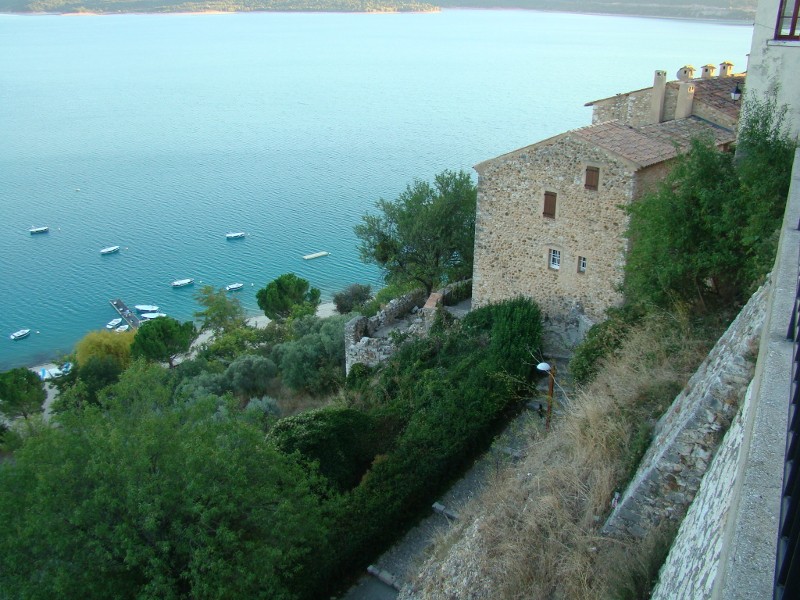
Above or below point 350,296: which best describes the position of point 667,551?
above

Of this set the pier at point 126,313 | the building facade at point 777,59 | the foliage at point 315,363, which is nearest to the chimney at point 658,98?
the building facade at point 777,59

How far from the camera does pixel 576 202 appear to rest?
15.8m

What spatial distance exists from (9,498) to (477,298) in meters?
12.2

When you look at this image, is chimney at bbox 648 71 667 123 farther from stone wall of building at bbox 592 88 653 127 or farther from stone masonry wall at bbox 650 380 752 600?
stone masonry wall at bbox 650 380 752 600

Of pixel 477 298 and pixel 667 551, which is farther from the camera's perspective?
pixel 477 298

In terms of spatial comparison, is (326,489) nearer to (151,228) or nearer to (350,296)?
(350,296)

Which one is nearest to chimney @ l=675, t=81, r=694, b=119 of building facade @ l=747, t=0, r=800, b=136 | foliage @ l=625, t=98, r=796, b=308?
building facade @ l=747, t=0, r=800, b=136

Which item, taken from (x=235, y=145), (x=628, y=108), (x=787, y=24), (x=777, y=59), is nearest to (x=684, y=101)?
(x=628, y=108)

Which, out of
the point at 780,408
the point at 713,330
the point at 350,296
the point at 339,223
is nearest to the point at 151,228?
the point at 339,223

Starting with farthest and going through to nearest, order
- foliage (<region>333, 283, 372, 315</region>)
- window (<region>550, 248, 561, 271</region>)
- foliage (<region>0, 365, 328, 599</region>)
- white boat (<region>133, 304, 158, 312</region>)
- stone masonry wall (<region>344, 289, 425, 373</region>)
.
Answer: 1. white boat (<region>133, 304, 158, 312</region>)
2. foliage (<region>333, 283, 372, 315</region>)
3. stone masonry wall (<region>344, 289, 425, 373</region>)
4. window (<region>550, 248, 561, 271</region>)
5. foliage (<region>0, 365, 328, 599</region>)

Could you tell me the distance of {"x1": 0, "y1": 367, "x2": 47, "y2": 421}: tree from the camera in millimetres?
27422

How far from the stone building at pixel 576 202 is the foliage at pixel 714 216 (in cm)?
270

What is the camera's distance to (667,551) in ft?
18.9

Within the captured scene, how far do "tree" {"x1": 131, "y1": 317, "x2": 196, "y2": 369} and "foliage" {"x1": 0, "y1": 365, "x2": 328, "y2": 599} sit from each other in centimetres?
2114
